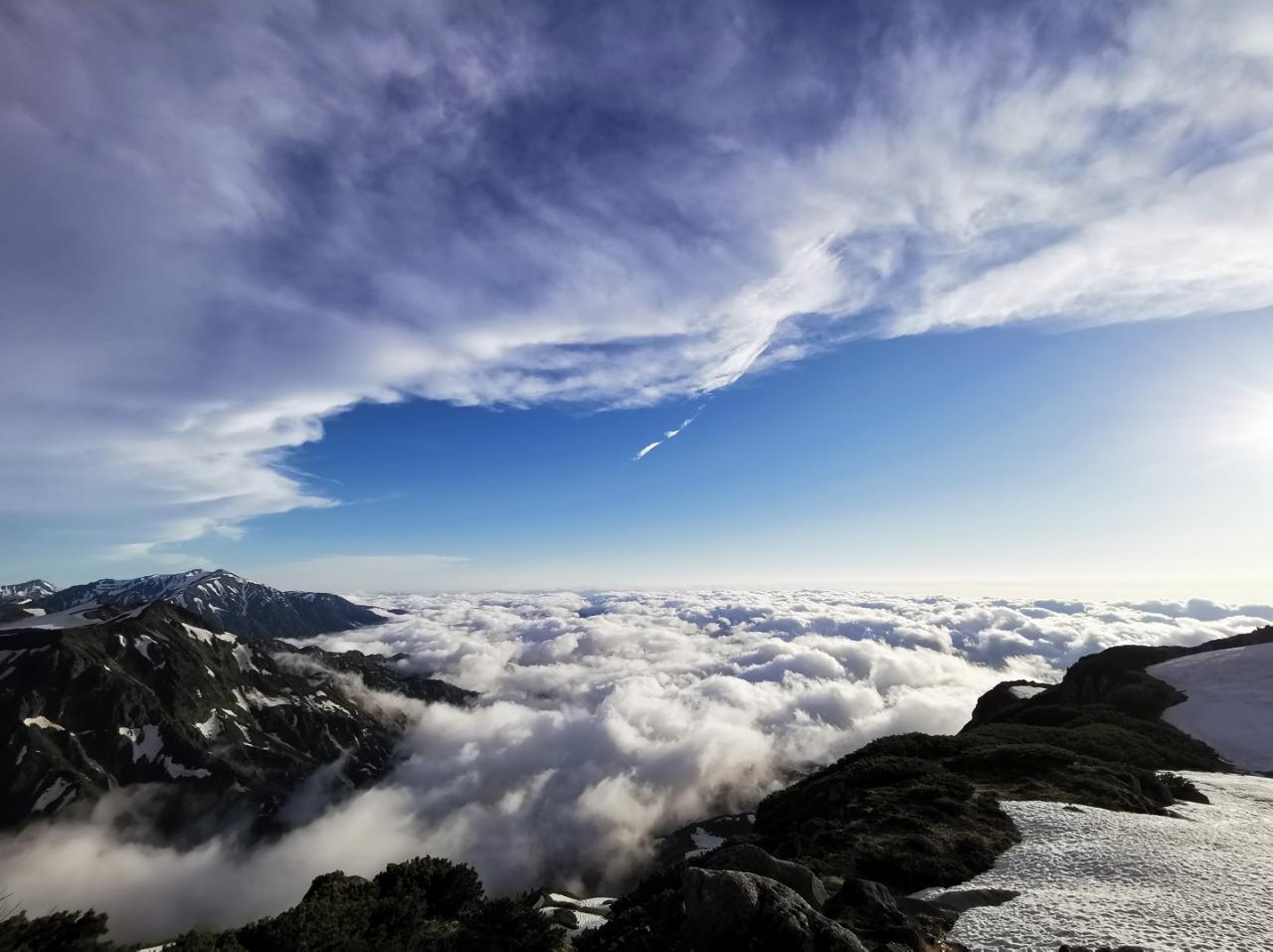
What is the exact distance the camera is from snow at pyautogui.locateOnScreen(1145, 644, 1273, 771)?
50.8 metres

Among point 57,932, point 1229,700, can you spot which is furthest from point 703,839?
point 57,932

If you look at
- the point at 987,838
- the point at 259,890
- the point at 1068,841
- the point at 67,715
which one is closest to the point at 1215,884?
the point at 1068,841

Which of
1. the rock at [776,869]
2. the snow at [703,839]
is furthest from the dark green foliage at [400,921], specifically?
the snow at [703,839]

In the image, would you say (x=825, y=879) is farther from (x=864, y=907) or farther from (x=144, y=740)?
(x=144, y=740)

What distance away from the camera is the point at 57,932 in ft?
55.8

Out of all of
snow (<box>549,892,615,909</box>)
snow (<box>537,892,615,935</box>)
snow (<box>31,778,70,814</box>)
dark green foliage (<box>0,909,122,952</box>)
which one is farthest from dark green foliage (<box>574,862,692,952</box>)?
snow (<box>31,778,70,814</box>)

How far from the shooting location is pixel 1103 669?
8169cm

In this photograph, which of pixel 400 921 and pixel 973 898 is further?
pixel 400 921

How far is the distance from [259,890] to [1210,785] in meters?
211

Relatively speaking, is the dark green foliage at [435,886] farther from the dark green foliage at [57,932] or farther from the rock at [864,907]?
the rock at [864,907]

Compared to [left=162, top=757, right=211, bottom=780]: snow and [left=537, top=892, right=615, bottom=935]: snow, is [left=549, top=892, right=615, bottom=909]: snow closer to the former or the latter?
[left=537, top=892, right=615, bottom=935]: snow

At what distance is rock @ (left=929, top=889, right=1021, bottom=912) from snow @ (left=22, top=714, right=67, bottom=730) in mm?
242836

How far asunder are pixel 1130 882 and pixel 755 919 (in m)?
13.7

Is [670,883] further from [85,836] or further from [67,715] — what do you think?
[67,715]
